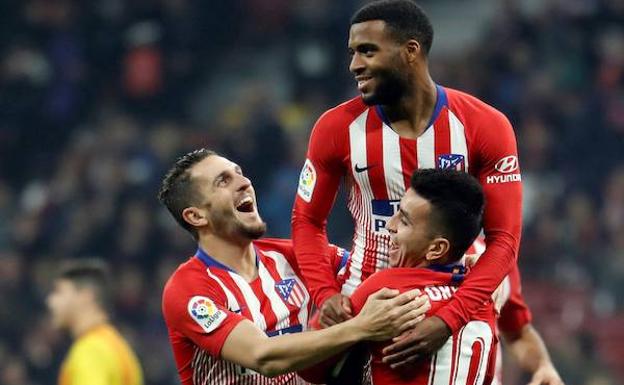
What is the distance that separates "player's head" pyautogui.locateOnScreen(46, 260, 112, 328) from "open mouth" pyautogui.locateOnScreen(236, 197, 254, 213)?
7.58 feet

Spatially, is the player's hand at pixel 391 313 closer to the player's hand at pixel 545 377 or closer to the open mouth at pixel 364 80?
the open mouth at pixel 364 80

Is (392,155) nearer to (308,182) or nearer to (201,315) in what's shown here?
(308,182)

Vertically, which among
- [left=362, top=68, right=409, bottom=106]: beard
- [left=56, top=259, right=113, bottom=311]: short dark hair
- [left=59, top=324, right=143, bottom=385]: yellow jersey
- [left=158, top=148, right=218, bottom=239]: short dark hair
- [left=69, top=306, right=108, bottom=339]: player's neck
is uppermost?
[left=362, top=68, right=409, bottom=106]: beard

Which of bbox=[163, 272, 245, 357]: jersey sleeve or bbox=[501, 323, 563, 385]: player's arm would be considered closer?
bbox=[163, 272, 245, 357]: jersey sleeve

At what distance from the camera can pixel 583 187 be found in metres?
10.4

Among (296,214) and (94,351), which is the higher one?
(296,214)

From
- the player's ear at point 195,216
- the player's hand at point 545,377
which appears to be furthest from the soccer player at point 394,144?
the player's hand at point 545,377

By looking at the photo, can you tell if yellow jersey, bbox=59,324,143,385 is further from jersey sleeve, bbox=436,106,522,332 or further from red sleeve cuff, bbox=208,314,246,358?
jersey sleeve, bbox=436,106,522,332

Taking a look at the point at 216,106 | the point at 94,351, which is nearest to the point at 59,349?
the point at 216,106

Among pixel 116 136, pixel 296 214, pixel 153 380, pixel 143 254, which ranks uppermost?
pixel 296 214

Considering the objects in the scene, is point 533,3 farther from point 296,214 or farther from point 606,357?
point 296,214

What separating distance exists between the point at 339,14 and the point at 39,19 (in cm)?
295

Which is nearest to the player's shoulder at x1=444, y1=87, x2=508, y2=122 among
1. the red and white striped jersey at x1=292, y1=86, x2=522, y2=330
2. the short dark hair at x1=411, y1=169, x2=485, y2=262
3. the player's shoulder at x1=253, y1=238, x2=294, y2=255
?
the red and white striped jersey at x1=292, y1=86, x2=522, y2=330

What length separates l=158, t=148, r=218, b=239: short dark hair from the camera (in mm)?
5004
